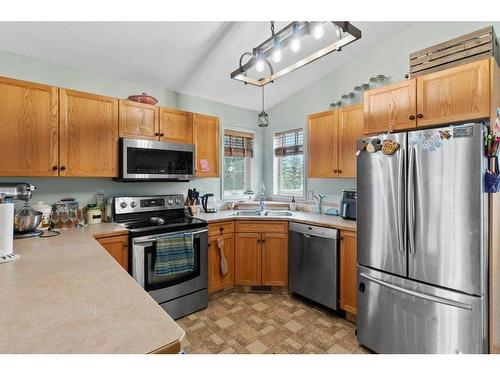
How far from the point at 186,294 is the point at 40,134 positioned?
191cm

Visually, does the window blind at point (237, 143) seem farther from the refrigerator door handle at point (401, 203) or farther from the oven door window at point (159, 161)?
the refrigerator door handle at point (401, 203)

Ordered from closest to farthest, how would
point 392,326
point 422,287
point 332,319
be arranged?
1. point 422,287
2. point 392,326
3. point 332,319

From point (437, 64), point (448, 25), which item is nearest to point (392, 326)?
point (437, 64)

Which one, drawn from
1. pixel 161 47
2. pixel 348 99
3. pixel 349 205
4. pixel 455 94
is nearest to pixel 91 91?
pixel 161 47

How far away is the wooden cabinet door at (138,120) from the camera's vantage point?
2.50 m

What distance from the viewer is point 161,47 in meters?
2.34

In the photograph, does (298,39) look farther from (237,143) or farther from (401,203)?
(237,143)

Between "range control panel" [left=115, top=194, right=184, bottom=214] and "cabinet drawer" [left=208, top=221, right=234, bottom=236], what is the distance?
1.82 feet

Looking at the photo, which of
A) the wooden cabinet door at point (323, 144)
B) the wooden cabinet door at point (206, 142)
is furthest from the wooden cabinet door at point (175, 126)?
the wooden cabinet door at point (323, 144)

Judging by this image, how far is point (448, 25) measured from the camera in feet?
7.51

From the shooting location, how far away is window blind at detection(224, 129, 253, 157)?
12.5 ft

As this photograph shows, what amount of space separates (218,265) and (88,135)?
1.84 meters

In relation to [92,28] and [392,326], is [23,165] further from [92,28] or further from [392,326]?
[392,326]

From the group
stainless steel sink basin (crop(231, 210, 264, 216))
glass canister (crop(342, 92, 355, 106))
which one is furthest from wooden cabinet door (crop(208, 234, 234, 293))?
glass canister (crop(342, 92, 355, 106))
